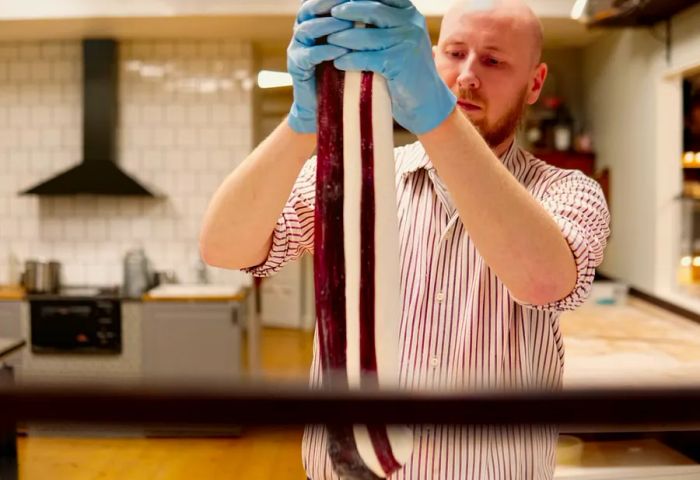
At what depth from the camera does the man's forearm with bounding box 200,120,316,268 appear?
0.70m

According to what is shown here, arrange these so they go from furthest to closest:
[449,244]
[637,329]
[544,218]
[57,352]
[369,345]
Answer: [57,352] < [637,329] < [449,244] < [544,218] < [369,345]

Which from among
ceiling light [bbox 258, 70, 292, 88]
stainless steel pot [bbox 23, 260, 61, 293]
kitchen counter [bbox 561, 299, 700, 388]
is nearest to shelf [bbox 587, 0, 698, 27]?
kitchen counter [bbox 561, 299, 700, 388]

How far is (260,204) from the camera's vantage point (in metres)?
0.76

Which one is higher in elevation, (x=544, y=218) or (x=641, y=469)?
(x=544, y=218)

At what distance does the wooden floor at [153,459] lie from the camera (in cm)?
351

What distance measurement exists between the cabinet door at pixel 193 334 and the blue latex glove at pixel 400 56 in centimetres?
342

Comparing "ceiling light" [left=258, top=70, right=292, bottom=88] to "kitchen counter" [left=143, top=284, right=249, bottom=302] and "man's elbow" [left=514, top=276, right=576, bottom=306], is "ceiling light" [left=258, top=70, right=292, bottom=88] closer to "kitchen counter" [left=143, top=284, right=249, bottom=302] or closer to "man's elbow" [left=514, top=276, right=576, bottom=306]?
"kitchen counter" [left=143, top=284, right=249, bottom=302]

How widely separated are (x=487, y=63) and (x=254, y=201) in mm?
356

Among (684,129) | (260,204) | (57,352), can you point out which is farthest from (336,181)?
(57,352)

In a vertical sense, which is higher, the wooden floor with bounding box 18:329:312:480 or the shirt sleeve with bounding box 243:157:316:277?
the shirt sleeve with bounding box 243:157:316:277

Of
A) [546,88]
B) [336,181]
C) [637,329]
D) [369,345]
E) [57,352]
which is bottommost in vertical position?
[57,352]

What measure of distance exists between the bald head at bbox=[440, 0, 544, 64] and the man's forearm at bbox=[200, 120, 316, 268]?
326mm

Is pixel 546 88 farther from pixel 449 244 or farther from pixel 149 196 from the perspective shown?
pixel 449 244

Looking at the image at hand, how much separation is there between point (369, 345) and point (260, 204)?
332mm
